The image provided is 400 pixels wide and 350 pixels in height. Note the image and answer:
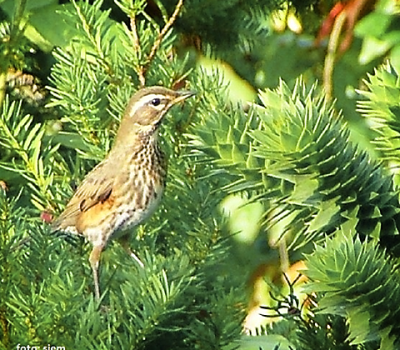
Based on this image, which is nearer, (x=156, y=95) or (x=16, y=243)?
(x=16, y=243)

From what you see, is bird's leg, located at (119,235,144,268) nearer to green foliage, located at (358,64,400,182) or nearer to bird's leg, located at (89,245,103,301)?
bird's leg, located at (89,245,103,301)

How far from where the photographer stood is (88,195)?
137 cm

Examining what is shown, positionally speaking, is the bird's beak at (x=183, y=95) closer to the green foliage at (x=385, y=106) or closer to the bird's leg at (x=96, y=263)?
the bird's leg at (x=96, y=263)

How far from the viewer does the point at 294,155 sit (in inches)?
25.8

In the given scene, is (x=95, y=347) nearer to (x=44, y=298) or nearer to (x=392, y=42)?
(x=44, y=298)

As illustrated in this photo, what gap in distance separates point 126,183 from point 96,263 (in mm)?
522

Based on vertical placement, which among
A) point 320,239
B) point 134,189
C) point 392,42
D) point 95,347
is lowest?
point 95,347

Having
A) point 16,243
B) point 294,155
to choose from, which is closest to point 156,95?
point 16,243

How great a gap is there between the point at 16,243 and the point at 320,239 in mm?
324

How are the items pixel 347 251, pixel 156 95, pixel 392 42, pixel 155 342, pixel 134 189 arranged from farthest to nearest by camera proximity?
pixel 392 42 < pixel 134 189 < pixel 156 95 < pixel 155 342 < pixel 347 251

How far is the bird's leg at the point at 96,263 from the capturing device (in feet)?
2.99

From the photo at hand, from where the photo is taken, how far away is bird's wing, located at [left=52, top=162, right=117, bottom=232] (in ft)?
3.89

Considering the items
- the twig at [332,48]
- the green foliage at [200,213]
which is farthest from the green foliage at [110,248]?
the twig at [332,48]

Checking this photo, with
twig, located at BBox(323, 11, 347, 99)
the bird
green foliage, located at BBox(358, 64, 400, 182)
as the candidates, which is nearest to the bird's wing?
the bird
